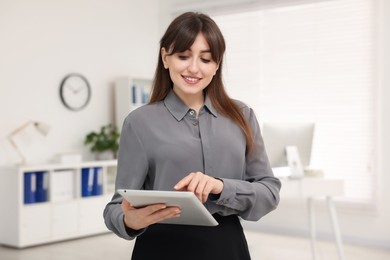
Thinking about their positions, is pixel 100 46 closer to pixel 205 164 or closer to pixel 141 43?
pixel 141 43

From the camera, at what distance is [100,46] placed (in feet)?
20.8

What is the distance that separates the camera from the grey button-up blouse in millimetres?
1311

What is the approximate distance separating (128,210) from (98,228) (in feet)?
15.5

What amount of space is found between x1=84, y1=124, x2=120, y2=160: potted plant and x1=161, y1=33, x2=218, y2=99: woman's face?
4815 mm

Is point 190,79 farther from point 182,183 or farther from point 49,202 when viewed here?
point 49,202

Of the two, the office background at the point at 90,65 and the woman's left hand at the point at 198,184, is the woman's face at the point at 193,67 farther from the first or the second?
the office background at the point at 90,65

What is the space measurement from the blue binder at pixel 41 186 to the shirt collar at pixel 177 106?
4249mm

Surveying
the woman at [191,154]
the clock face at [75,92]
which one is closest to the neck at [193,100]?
the woman at [191,154]

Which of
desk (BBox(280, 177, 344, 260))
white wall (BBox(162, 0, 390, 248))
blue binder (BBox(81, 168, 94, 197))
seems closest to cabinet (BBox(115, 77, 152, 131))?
blue binder (BBox(81, 168, 94, 197))

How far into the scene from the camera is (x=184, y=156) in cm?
132

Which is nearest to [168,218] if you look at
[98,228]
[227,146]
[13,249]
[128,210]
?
[128,210]

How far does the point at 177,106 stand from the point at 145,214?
29 centimetres

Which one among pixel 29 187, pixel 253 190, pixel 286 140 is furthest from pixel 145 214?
pixel 29 187

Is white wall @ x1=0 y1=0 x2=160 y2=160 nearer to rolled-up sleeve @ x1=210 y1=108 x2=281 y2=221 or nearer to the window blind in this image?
the window blind
